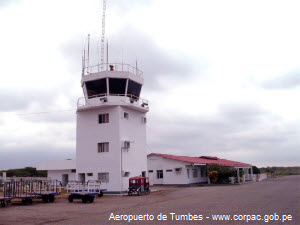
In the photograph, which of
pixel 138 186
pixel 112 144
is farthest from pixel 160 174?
pixel 138 186

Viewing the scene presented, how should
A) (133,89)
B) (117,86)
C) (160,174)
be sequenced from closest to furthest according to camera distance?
(117,86)
(133,89)
(160,174)

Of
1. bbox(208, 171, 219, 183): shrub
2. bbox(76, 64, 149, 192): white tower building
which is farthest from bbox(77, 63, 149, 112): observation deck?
bbox(208, 171, 219, 183): shrub

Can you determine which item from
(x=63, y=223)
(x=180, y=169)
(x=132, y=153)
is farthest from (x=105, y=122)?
(x=63, y=223)

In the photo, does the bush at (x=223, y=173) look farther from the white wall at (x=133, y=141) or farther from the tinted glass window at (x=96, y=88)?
the tinted glass window at (x=96, y=88)

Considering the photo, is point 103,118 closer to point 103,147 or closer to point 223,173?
point 103,147

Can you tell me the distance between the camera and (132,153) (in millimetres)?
32062

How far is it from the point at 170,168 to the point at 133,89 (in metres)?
15.2

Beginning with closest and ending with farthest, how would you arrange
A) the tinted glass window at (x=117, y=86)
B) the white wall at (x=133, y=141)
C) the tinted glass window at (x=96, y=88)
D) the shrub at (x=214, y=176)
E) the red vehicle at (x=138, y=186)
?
the red vehicle at (x=138, y=186), the white wall at (x=133, y=141), the tinted glass window at (x=117, y=86), the tinted glass window at (x=96, y=88), the shrub at (x=214, y=176)

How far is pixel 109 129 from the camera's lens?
102ft

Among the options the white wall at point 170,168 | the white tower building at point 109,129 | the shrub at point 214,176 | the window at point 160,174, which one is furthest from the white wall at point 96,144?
the shrub at point 214,176

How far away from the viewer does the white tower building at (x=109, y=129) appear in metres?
30.3

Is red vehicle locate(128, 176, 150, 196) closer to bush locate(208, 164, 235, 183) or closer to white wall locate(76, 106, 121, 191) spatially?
white wall locate(76, 106, 121, 191)

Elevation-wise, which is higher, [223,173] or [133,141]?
[133,141]

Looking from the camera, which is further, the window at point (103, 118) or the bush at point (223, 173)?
the bush at point (223, 173)
